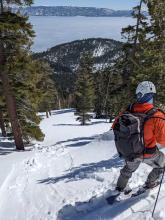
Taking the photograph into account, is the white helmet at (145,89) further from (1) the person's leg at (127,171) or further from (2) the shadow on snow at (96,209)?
(2) the shadow on snow at (96,209)

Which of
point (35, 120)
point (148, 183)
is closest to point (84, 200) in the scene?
point (148, 183)

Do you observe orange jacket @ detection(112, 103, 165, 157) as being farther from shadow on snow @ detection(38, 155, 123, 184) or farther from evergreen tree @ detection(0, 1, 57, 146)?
evergreen tree @ detection(0, 1, 57, 146)

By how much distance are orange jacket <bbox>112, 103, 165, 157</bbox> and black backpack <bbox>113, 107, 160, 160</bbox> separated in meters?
0.07

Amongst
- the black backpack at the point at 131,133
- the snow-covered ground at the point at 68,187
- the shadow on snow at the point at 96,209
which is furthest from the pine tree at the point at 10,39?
the black backpack at the point at 131,133

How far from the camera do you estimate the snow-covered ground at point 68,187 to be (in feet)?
24.4

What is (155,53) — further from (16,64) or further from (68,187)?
(68,187)

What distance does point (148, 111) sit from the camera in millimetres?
6535

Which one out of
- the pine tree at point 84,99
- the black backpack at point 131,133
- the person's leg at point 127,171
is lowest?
the pine tree at point 84,99

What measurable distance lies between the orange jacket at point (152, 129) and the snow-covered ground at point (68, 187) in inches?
49.5

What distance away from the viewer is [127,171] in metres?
7.46

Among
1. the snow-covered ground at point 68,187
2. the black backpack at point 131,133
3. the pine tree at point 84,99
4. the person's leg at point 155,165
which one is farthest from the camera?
the pine tree at point 84,99

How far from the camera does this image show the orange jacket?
20.9 ft

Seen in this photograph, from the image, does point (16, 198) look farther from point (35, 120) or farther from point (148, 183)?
point (35, 120)

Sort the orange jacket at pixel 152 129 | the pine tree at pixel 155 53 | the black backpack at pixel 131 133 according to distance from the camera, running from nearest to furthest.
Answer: the orange jacket at pixel 152 129 < the black backpack at pixel 131 133 < the pine tree at pixel 155 53
